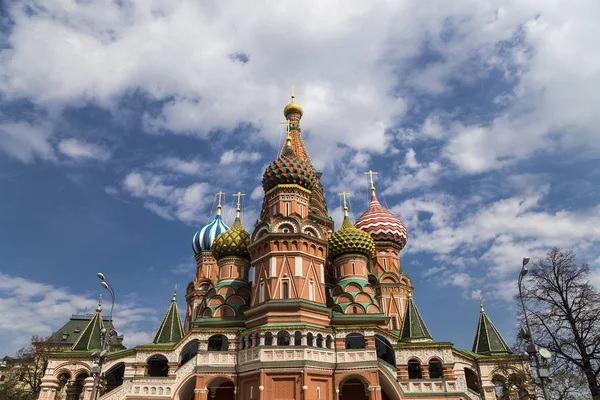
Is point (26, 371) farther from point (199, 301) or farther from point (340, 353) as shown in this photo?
point (340, 353)

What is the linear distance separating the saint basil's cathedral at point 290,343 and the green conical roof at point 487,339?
0.22 feet

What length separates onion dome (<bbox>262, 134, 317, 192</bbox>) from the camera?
28672 mm

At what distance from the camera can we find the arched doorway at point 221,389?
2442cm

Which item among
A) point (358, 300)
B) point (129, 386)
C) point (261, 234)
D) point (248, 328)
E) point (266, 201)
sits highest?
point (266, 201)

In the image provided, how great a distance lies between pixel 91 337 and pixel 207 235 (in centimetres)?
1506

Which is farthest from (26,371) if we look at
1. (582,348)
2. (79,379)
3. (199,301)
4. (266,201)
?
(582,348)

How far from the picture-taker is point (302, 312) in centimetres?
2370

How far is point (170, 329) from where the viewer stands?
26375 mm

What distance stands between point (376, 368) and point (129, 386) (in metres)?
13.2

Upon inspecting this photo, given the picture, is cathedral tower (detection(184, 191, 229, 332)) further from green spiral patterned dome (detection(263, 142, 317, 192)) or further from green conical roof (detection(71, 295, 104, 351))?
green spiral patterned dome (detection(263, 142, 317, 192))

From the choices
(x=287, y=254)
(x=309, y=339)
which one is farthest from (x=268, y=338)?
(x=287, y=254)

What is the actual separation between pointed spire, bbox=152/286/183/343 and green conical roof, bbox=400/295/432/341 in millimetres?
13403

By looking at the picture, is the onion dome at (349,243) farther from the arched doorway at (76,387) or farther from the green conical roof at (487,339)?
the arched doorway at (76,387)

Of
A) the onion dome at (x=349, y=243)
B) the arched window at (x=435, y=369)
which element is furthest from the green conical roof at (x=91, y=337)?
the arched window at (x=435, y=369)
